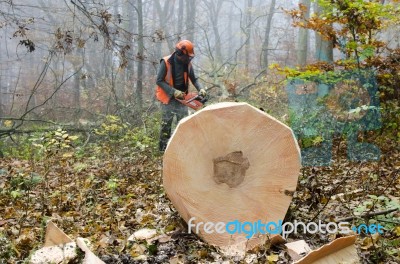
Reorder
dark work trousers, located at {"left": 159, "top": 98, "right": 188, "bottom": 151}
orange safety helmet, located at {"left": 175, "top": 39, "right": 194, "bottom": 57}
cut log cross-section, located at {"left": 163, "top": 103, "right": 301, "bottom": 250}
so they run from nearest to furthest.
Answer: cut log cross-section, located at {"left": 163, "top": 103, "right": 301, "bottom": 250} → orange safety helmet, located at {"left": 175, "top": 39, "right": 194, "bottom": 57} → dark work trousers, located at {"left": 159, "top": 98, "right": 188, "bottom": 151}

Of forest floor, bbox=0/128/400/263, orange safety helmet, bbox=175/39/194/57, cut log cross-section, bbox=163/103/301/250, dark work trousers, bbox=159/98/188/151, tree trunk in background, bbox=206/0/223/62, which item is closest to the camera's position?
forest floor, bbox=0/128/400/263

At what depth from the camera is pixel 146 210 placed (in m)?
4.13

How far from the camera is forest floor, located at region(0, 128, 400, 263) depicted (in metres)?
2.91

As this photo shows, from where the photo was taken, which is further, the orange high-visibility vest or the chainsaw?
the orange high-visibility vest

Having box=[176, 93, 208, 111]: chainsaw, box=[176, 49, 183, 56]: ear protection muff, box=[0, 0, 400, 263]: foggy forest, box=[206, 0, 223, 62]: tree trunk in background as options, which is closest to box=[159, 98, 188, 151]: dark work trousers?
box=[0, 0, 400, 263]: foggy forest

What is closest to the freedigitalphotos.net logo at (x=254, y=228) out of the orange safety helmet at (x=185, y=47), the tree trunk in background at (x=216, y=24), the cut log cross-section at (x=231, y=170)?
the cut log cross-section at (x=231, y=170)

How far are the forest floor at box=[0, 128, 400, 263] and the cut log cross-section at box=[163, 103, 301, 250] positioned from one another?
225mm

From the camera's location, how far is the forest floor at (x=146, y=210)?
2.91 metres

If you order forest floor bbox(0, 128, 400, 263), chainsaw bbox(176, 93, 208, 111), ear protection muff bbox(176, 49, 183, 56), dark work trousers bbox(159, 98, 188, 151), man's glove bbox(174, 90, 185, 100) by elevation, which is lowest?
forest floor bbox(0, 128, 400, 263)

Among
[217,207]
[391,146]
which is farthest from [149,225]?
[391,146]

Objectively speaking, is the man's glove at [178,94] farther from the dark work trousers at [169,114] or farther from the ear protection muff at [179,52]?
the ear protection muff at [179,52]

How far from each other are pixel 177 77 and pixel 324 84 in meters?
2.45

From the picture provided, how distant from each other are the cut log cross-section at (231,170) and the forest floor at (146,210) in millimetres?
225

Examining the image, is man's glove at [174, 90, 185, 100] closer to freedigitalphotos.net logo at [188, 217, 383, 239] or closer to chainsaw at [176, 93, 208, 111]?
chainsaw at [176, 93, 208, 111]
